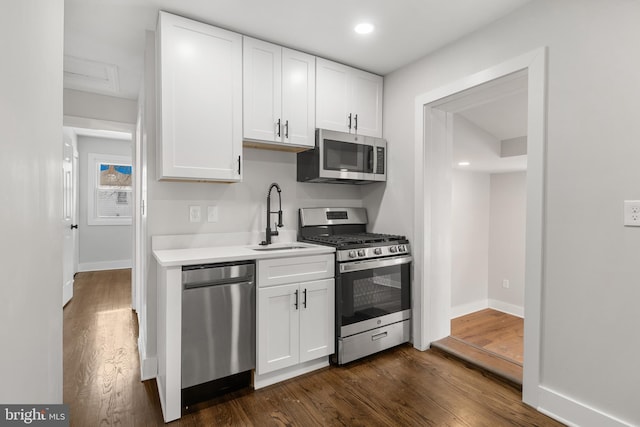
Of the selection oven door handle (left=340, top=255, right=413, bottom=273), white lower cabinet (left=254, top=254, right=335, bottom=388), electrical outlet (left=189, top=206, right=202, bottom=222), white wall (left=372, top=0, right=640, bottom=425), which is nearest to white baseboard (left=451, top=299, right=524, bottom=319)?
oven door handle (left=340, top=255, right=413, bottom=273)

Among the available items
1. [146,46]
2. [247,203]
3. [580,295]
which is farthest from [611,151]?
[146,46]

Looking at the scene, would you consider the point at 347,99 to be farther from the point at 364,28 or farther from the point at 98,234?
the point at 98,234

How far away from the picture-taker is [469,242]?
4.08 m

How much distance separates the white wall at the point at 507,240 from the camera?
3963 mm

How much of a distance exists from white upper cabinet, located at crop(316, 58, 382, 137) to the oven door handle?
121 cm

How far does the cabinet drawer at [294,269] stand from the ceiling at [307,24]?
1681 millimetres

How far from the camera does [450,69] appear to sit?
262cm

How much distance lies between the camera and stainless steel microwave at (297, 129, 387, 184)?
2.83 m

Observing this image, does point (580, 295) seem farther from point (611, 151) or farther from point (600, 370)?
point (611, 151)

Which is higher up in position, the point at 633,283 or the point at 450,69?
the point at 450,69

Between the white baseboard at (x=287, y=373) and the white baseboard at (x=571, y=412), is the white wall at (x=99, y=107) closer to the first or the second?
the white baseboard at (x=287, y=373)

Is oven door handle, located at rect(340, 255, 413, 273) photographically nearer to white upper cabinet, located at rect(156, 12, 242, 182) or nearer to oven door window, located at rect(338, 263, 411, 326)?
oven door window, located at rect(338, 263, 411, 326)

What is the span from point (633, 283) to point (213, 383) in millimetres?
2435

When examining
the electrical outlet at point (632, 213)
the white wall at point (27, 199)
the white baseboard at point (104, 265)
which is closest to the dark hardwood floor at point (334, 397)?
the white wall at point (27, 199)
